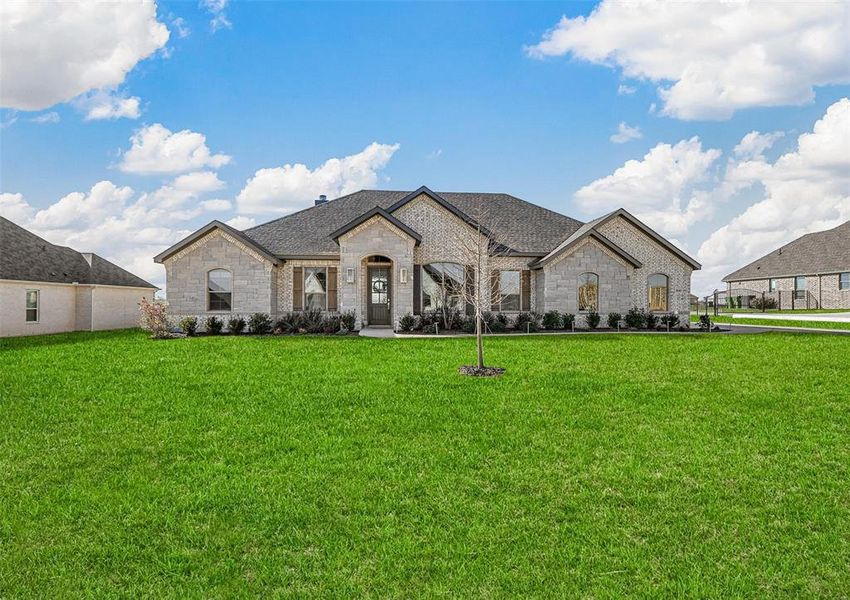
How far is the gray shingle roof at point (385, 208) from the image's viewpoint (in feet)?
77.7

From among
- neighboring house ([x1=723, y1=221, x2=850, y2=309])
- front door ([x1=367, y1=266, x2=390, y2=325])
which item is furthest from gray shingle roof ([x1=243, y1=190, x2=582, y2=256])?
neighboring house ([x1=723, y1=221, x2=850, y2=309])

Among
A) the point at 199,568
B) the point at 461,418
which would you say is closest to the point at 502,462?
the point at 461,418

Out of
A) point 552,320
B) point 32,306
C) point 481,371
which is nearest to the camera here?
point 481,371

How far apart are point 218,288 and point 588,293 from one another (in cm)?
1560

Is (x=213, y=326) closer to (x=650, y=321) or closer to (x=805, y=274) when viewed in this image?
(x=650, y=321)

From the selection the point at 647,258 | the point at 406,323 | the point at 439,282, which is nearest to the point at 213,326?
the point at 406,323

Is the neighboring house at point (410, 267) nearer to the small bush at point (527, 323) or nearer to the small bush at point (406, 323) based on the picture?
the small bush at point (406, 323)

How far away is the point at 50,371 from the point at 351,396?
7.76 meters

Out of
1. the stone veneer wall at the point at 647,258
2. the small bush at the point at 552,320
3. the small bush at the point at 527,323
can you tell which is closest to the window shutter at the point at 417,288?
the small bush at the point at 527,323

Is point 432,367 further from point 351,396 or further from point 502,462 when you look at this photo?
point 502,462

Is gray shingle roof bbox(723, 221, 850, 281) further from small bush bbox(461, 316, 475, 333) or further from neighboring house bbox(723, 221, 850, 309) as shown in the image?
small bush bbox(461, 316, 475, 333)

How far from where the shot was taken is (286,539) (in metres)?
5.01

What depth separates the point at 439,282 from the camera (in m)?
23.2

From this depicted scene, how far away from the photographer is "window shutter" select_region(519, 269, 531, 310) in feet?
78.7
